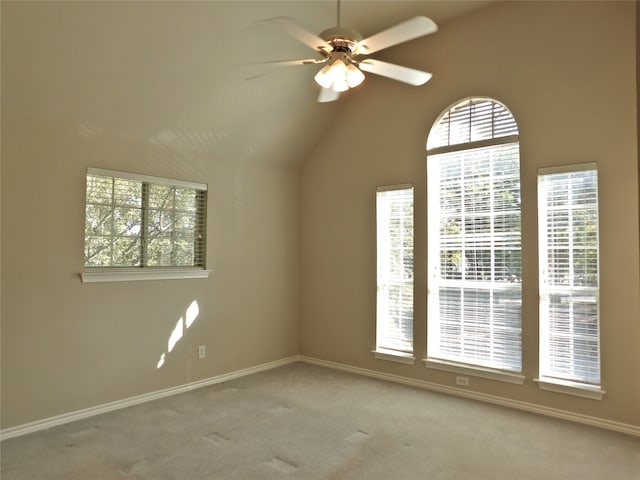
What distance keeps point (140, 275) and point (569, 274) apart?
3613 mm

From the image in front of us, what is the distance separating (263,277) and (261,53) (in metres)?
2.39

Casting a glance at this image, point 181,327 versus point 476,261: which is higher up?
point 476,261

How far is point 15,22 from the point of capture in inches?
113

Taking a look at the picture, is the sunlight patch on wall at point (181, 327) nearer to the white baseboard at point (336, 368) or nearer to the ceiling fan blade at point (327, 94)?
the white baseboard at point (336, 368)

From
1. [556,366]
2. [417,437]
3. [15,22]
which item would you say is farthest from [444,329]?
[15,22]

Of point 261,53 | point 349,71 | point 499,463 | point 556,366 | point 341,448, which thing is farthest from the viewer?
point 261,53

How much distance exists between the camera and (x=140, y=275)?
4023 millimetres

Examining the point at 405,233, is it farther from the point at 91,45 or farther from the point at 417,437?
the point at 91,45

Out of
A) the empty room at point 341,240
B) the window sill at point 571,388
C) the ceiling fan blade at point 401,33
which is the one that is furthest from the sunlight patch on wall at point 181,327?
the window sill at point 571,388

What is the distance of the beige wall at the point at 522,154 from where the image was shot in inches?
133

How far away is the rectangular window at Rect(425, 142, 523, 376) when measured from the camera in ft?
12.9

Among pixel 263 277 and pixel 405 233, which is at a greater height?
pixel 405 233

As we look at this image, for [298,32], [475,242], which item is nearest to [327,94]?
[298,32]

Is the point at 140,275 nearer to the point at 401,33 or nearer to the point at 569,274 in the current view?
the point at 401,33
